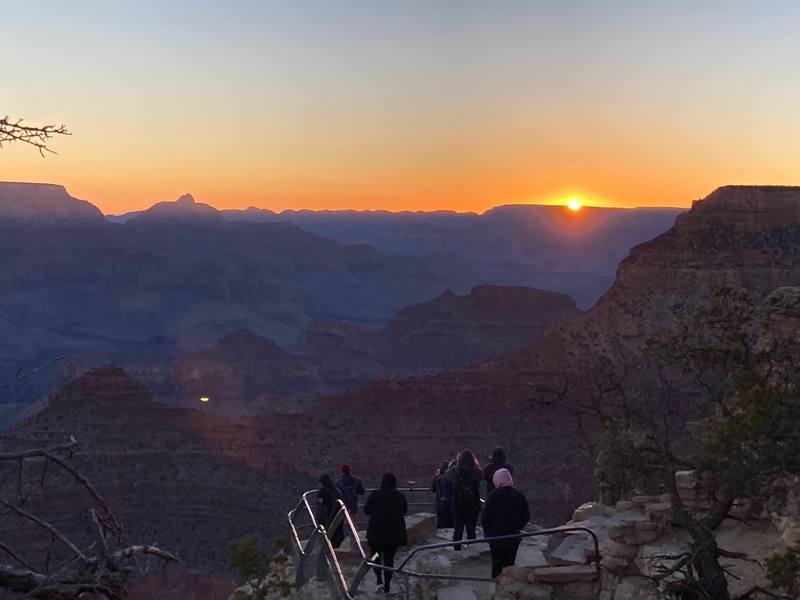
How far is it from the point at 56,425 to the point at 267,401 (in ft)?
75.5

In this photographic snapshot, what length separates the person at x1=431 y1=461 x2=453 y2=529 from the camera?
42.1ft

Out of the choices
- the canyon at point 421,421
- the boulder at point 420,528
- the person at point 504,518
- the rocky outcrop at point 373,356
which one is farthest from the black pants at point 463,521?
the rocky outcrop at point 373,356

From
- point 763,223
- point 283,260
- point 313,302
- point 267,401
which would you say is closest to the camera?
point 763,223

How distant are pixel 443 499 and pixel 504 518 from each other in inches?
134

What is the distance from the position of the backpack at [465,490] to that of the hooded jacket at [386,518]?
1.33m

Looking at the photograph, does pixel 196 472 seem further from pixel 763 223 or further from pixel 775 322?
pixel 775 322

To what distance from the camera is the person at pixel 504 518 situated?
9648 millimetres

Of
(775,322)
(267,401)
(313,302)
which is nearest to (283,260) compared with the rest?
(313,302)

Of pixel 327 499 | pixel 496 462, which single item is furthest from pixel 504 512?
pixel 327 499

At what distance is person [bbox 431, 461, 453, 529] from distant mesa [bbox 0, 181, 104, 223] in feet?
472

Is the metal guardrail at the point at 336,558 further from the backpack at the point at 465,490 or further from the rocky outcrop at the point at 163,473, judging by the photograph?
the rocky outcrop at the point at 163,473

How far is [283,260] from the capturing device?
167m

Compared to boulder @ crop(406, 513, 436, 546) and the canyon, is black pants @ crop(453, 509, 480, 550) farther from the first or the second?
the canyon

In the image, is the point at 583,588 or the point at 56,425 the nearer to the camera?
the point at 583,588
